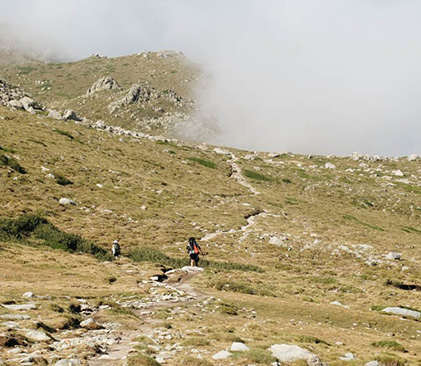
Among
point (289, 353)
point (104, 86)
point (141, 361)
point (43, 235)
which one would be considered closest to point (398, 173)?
point (43, 235)

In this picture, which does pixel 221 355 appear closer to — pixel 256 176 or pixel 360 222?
pixel 360 222

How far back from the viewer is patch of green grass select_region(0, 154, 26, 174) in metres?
35.4

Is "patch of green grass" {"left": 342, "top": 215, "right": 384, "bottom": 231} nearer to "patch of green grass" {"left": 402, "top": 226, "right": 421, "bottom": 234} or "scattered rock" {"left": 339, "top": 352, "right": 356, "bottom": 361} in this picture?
"patch of green grass" {"left": 402, "top": 226, "right": 421, "bottom": 234}

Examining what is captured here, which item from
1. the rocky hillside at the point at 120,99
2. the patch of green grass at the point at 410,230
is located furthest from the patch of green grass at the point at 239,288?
the rocky hillside at the point at 120,99

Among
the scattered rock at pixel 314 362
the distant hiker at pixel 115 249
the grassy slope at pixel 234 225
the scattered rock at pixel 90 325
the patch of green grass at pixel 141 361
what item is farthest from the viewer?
the distant hiker at pixel 115 249

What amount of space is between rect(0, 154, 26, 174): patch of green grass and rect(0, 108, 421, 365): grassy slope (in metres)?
0.95

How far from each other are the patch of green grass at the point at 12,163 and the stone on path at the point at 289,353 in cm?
3284

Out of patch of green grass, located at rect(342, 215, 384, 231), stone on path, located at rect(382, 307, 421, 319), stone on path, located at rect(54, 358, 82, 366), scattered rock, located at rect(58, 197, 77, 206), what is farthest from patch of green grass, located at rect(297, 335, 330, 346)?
patch of green grass, located at rect(342, 215, 384, 231)

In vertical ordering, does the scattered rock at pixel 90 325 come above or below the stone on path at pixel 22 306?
below

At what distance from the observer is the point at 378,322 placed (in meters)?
17.7

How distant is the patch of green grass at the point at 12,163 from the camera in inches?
1394

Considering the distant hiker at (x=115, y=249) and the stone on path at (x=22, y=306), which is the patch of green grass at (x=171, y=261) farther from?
the stone on path at (x=22, y=306)

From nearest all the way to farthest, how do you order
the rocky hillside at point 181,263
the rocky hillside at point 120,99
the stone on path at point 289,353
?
the stone on path at point 289,353, the rocky hillside at point 181,263, the rocky hillside at point 120,99

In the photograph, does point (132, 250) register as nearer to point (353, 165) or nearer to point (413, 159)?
point (353, 165)
